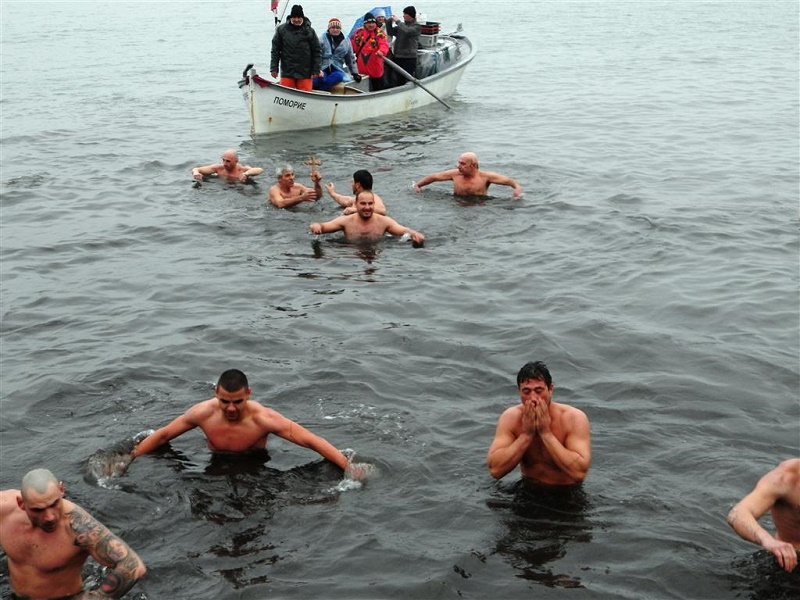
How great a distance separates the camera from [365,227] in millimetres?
13688

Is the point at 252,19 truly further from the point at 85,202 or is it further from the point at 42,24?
the point at 85,202

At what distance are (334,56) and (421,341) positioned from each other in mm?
12237

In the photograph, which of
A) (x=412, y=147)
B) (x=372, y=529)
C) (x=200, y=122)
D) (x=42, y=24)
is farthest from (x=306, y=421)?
(x=42, y=24)

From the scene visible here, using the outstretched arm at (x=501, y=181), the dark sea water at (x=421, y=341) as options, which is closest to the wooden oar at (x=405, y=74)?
the dark sea water at (x=421, y=341)

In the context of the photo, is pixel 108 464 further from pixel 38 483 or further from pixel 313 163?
pixel 313 163

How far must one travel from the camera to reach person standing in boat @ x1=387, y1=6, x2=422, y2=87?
21859mm

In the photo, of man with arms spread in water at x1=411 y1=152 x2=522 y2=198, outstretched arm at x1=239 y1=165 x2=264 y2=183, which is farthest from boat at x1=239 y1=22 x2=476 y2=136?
man with arms spread in water at x1=411 y1=152 x2=522 y2=198

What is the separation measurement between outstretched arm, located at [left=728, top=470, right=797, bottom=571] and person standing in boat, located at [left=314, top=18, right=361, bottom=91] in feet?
53.1

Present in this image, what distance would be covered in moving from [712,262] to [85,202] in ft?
34.1

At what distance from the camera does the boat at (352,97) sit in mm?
19984

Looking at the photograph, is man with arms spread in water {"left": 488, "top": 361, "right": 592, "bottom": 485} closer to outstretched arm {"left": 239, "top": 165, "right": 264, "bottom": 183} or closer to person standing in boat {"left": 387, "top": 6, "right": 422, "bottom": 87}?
outstretched arm {"left": 239, "top": 165, "right": 264, "bottom": 183}

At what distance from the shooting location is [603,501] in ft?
24.5

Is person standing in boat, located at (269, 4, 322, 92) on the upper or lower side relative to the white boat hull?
upper

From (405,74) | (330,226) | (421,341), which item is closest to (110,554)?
(421,341)
